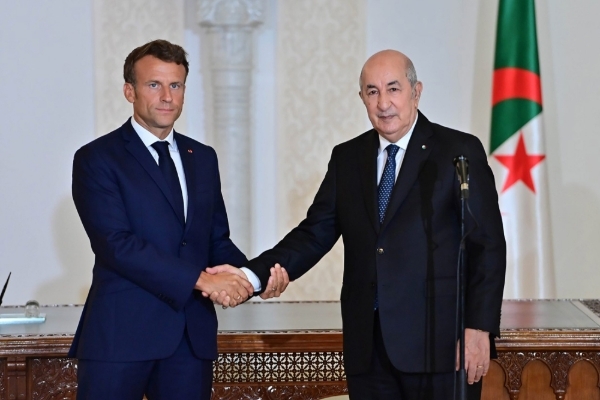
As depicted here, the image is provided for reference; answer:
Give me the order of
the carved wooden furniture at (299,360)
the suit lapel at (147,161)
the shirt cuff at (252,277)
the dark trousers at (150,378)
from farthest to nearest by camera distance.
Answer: the carved wooden furniture at (299,360), the shirt cuff at (252,277), the suit lapel at (147,161), the dark trousers at (150,378)

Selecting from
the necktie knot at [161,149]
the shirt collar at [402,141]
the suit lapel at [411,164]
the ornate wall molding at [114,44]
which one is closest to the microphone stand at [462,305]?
the suit lapel at [411,164]

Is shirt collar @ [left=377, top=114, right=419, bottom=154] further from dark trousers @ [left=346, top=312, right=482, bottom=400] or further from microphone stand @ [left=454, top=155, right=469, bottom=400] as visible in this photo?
dark trousers @ [left=346, top=312, right=482, bottom=400]

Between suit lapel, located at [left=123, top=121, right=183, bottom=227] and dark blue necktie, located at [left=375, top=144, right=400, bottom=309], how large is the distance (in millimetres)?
674

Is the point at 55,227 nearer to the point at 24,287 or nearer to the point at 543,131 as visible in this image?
the point at 24,287

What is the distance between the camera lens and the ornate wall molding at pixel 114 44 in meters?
5.99

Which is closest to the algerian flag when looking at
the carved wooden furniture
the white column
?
the carved wooden furniture

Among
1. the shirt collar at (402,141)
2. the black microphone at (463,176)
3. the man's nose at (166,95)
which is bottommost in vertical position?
the black microphone at (463,176)

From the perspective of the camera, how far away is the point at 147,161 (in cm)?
312

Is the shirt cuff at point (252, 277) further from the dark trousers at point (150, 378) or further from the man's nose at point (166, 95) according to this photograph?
the man's nose at point (166, 95)

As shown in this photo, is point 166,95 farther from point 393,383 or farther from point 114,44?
point 114,44

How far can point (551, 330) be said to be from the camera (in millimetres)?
4016

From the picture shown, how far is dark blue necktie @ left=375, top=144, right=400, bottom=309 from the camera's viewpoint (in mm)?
3186

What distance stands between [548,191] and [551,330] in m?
1.79

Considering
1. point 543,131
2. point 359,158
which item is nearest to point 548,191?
point 543,131
